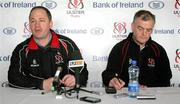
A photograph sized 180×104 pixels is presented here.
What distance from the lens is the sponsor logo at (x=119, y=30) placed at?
4102 mm

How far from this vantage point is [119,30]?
Answer: 13.5 feet

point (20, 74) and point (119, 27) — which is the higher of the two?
point (119, 27)

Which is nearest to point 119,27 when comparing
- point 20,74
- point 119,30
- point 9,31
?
point 119,30

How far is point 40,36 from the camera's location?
3.27m

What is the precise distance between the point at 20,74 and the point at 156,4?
211cm

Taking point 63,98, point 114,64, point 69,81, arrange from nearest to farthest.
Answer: point 63,98, point 69,81, point 114,64

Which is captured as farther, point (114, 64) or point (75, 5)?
point (75, 5)

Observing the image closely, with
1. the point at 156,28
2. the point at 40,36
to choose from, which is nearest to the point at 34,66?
the point at 40,36

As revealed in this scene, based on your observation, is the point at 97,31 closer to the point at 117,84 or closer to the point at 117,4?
the point at 117,4

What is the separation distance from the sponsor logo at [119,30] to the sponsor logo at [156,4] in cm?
44

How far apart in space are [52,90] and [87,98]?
401mm

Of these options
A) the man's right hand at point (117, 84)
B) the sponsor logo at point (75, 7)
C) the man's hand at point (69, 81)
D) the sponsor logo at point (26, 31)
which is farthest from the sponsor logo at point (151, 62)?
the sponsor logo at point (26, 31)

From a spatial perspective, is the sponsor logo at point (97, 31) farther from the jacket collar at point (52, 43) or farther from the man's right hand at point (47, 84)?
the man's right hand at point (47, 84)

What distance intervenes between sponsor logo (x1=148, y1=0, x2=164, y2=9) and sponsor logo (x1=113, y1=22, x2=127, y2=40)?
0.44 m
